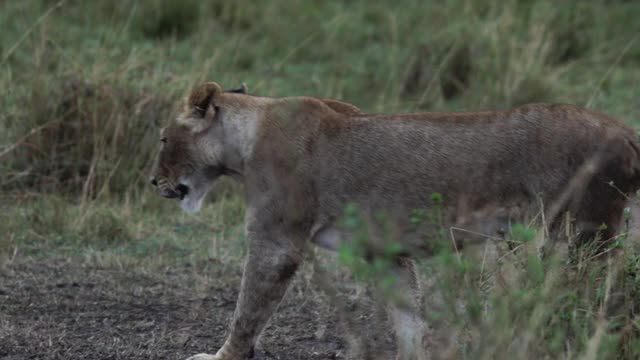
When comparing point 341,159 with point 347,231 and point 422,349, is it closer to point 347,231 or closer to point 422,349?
point 347,231

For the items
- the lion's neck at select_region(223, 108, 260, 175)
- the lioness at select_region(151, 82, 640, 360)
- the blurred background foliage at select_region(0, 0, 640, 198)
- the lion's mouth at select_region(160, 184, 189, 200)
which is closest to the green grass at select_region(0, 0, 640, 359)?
the blurred background foliage at select_region(0, 0, 640, 198)

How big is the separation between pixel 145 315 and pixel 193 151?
102cm

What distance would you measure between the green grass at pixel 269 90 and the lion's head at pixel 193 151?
96 cm

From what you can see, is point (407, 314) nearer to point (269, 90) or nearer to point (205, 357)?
point (205, 357)

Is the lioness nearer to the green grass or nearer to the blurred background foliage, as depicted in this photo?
the green grass

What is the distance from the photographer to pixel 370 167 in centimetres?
508

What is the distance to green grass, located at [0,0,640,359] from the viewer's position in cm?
434

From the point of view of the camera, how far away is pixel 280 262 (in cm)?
497

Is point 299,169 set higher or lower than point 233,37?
higher

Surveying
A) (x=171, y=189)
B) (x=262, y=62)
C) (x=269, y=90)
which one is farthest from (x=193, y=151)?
(x=262, y=62)

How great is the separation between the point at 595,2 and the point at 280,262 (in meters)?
6.86

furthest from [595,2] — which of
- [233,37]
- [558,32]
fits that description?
[233,37]

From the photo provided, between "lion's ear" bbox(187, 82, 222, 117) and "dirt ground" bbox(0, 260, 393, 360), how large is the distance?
3.01ft

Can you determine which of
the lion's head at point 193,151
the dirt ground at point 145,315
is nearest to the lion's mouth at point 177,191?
the lion's head at point 193,151
